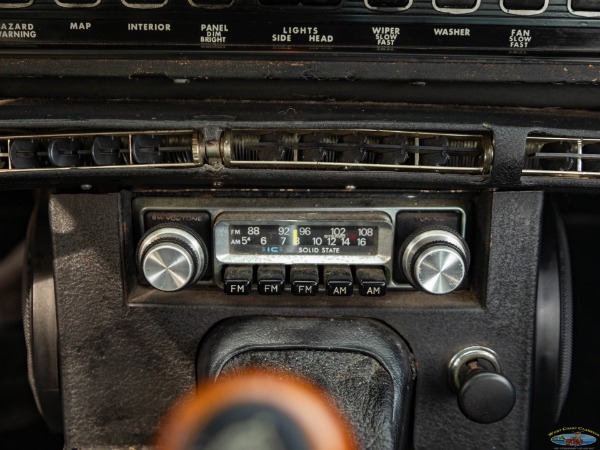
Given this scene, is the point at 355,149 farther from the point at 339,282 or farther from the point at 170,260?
the point at 170,260

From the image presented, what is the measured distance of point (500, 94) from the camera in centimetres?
97

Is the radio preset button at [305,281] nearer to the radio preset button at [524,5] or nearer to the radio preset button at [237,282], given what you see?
the radio preset button at [237,282]

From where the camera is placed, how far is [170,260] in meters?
0.94

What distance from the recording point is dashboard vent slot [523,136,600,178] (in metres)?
0.91

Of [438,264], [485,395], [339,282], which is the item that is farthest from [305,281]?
[485,395]

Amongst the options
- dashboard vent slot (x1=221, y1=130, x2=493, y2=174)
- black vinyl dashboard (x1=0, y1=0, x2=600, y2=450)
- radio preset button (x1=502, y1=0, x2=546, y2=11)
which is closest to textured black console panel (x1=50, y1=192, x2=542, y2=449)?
black vinyl dashboard (x1=0, y1=0, x2=600, y2=450)

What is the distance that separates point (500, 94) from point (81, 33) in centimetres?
66

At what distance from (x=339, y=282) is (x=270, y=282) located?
11 centimetres

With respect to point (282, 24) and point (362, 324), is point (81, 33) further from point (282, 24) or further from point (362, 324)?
point (362, 324)

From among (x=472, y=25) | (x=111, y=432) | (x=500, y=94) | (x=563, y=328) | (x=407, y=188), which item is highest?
(x=472, y=25)

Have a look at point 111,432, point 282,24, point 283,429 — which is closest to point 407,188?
point 282,24
